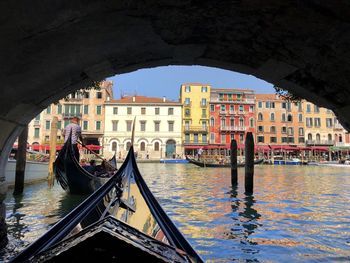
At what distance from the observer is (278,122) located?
39188mm

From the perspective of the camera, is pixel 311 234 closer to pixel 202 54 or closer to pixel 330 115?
pixel 202 54

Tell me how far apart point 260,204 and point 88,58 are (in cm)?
527

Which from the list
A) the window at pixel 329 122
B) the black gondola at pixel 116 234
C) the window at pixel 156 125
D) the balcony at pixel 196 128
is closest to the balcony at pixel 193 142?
the balcony at pixel 196 128

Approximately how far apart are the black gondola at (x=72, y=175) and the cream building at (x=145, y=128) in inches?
1111

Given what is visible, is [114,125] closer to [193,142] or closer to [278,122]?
[193,142]

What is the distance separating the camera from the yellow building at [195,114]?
122 ft

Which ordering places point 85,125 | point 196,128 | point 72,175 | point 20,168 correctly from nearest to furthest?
point 72,175, point 20,168, point 85,125, point 196,128

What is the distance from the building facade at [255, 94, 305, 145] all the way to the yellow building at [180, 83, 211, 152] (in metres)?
6.10

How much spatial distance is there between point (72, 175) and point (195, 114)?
1228 inches

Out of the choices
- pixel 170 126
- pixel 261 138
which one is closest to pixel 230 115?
pixel 261 138

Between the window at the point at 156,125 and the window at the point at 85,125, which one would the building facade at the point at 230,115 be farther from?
the window at the point at 85,125

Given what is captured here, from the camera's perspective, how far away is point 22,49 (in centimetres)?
207

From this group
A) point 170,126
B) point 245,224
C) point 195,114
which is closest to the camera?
point 245,224

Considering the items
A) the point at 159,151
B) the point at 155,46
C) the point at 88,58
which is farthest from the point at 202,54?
the point at 159,151
